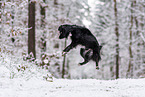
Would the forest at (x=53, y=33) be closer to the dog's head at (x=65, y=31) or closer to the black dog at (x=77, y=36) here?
the black dog at (x=77, y=36)

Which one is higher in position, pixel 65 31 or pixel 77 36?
pixel 65 31

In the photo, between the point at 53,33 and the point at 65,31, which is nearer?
the point at 65,31

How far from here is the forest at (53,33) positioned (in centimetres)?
870

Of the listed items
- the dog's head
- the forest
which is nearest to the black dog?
the dog's head

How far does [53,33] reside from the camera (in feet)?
54.1

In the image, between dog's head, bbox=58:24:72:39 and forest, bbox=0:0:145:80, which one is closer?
dog's head, bbox=58:24:72:39

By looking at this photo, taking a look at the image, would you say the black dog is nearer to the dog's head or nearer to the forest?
the dog's head

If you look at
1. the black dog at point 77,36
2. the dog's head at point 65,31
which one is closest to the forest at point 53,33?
the black dog at point 77,36

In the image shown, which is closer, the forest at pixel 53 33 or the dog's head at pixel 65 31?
the dog's head at pixel 65 31

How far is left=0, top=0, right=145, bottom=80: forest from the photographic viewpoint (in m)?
8.70

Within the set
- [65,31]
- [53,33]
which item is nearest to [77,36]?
[65,31]

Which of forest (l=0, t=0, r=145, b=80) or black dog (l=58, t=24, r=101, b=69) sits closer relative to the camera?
black dog (l=58, t=24, r=101, b=69)

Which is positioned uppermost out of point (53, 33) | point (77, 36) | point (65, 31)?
point (65, 31)

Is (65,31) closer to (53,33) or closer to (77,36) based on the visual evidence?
(77,36)
